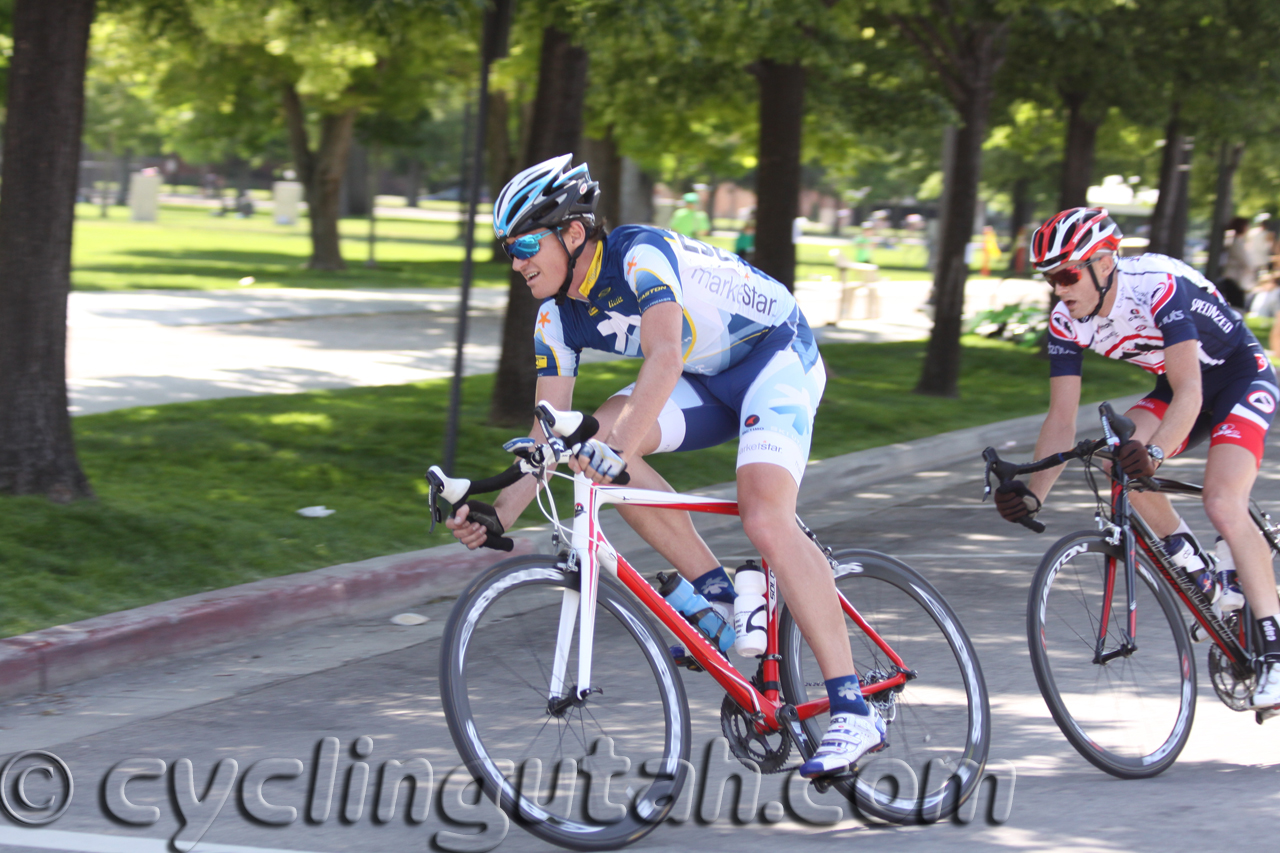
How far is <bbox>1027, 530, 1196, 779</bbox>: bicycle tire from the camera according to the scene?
4.35 m

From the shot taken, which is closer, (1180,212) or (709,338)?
(709,338)

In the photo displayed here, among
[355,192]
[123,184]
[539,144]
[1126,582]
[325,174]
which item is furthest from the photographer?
[123,184]

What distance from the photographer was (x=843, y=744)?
12.7 feet

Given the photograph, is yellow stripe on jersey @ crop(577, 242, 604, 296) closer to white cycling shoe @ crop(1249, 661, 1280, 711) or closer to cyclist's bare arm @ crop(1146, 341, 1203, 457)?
cyclist's bare arm @ crop(1146, 341, 1203, 457)

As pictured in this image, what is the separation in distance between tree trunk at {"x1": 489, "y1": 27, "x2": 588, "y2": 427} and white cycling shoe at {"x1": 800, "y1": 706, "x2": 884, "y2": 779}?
6885 mm

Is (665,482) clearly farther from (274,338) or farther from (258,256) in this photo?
(258,256)

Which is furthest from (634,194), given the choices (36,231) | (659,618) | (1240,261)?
(659,618)

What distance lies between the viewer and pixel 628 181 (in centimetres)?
2989

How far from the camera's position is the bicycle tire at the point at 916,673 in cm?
409

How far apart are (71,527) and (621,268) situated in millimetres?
4236

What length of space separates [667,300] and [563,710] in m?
1.15

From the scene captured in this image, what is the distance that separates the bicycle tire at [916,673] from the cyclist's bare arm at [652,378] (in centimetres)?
78

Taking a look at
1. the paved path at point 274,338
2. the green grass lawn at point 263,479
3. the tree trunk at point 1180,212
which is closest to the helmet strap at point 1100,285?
the green grass lawn at point 263,479

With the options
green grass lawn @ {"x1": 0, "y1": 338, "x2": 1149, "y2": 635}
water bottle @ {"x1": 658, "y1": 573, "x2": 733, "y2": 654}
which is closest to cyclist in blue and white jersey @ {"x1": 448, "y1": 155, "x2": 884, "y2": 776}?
water bottle @ {"x1": 658, "y1": 573, "x2": 733, "y2": 654}
